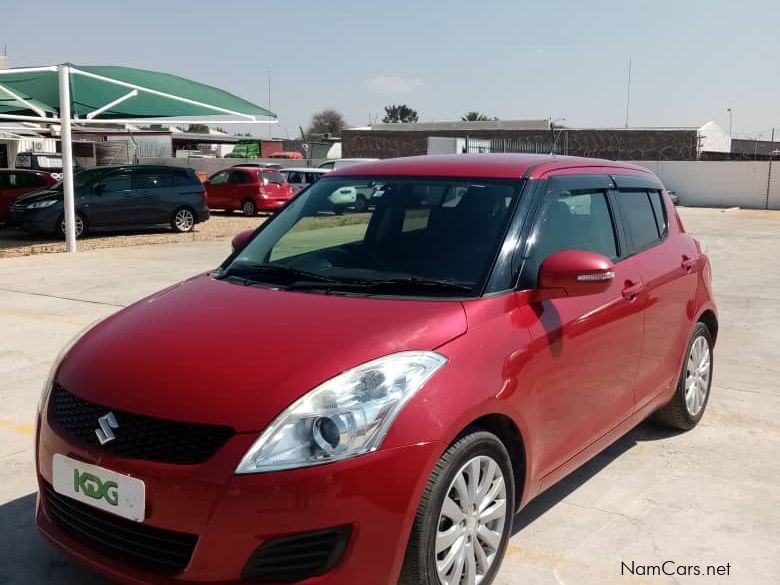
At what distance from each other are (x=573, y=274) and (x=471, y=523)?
109 cm

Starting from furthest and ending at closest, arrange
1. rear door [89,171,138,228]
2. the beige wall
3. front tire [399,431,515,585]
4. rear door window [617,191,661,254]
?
the beige wall < rear door [89,171,138,228] < rear door window [617,191,661,254] < front tire [399,431,515,585]

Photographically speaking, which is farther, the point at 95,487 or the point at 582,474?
the point at 582,474

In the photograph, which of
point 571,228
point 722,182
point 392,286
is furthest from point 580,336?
point 722,182

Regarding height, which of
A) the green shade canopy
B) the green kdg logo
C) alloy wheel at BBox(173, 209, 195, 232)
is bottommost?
alloy wheel at BBox(173, 209, 195, 232)

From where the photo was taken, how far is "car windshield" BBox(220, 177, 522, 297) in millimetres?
3365

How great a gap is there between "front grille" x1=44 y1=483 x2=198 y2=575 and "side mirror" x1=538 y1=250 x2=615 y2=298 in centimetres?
173

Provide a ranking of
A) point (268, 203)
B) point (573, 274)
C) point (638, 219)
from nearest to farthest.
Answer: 1. point (573, 274)
2. point (638, 219)
3. point (268, 203)

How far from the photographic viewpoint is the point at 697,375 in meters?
5.05

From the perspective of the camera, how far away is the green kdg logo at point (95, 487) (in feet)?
8.57

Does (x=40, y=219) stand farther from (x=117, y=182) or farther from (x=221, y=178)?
(x=221, y=178)

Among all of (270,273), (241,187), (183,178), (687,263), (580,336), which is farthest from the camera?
(241,187)

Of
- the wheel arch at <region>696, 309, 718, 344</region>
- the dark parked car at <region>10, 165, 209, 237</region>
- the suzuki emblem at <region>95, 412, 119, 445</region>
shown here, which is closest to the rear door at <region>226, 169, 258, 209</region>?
the dark parked car at <region>10, 165, 209, 237</region>

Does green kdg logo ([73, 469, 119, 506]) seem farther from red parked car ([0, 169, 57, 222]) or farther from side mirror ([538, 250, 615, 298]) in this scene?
red parked car ([0, 169, 57, 222])

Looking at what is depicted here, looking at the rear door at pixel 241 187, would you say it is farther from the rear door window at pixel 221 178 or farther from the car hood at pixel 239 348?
the car hood at pixel 239 348
